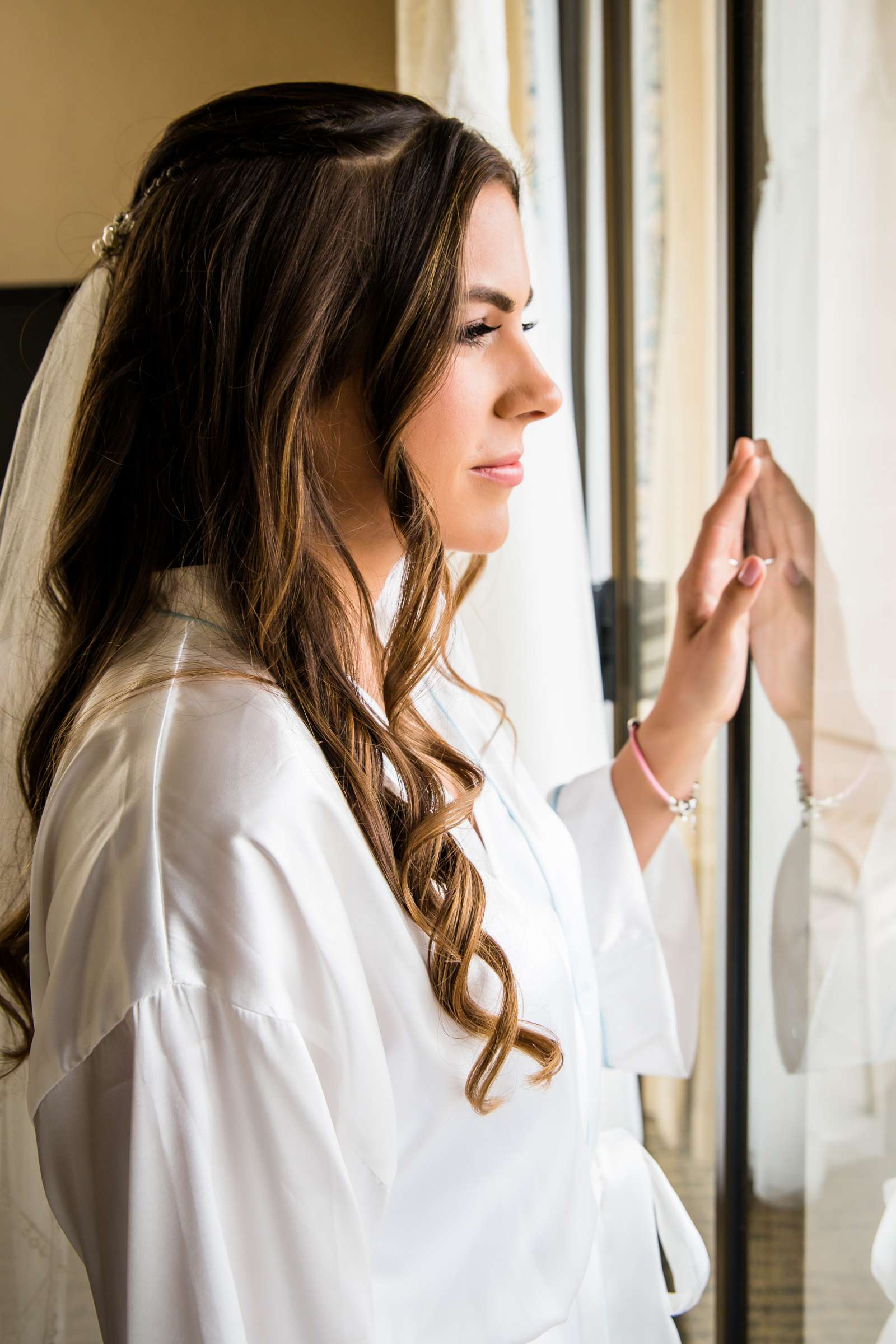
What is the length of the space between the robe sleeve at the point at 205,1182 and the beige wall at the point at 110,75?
6.57ft

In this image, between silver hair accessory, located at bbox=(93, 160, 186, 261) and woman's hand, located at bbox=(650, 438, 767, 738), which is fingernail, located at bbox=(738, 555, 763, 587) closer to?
woman's hand, located at bbox=(650, 438, 767, 738)

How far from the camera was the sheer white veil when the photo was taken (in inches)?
32.4

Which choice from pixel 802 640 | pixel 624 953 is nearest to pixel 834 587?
pixel 802 640

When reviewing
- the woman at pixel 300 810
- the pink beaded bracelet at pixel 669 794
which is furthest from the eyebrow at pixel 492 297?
the pink beaded bracelet at pixel 669 794

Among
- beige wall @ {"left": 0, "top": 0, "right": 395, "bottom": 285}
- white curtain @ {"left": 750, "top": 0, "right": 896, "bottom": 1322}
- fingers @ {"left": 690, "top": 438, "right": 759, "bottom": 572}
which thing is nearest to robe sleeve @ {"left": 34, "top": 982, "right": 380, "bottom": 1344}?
white curtain @ {"left": 750, "top": 0, "right": 896, "bottom": 1322}

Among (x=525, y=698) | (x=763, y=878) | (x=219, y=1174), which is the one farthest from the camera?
(x=525, y=698)

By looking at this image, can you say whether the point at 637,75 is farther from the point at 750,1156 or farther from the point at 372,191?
the point at 750,1156

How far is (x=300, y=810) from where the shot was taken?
0.55 m

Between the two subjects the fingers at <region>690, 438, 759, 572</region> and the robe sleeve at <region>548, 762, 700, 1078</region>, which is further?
the robe sleeve at <region>548, 762, 700, 1078</region>

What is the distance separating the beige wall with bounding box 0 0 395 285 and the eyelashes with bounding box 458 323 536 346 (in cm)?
166

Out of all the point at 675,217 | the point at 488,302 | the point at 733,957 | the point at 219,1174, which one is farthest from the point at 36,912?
the point at 675,217

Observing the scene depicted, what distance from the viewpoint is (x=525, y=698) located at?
3.74 feet

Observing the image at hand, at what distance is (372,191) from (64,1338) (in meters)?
0.93

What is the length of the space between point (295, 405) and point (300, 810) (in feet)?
0.83
